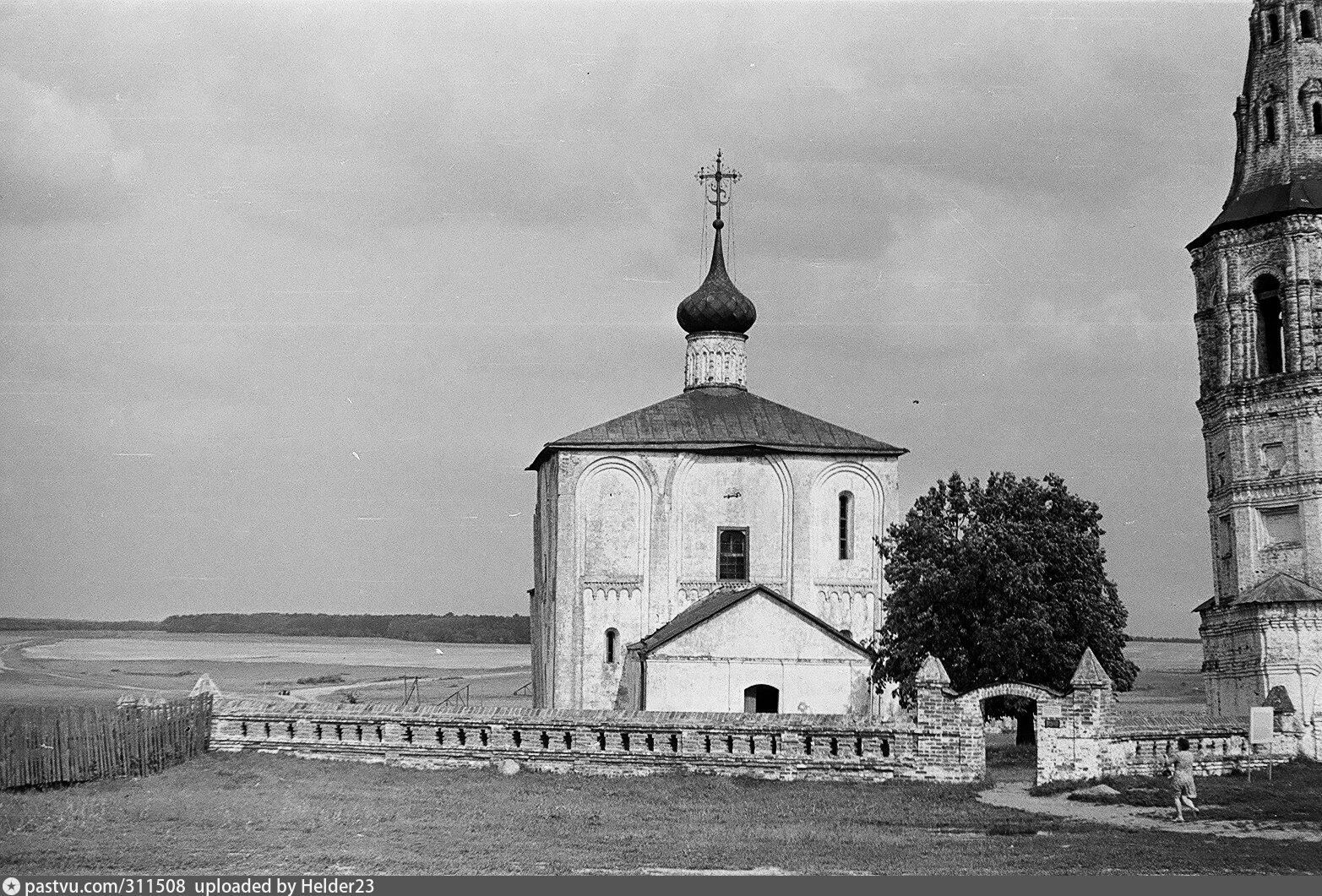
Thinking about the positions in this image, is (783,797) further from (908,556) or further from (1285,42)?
(1285,42)

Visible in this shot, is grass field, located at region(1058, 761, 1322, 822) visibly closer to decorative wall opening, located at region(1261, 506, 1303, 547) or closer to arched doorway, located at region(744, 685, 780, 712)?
decorative wall opening, located at region(1261, 506, 1303, 547)

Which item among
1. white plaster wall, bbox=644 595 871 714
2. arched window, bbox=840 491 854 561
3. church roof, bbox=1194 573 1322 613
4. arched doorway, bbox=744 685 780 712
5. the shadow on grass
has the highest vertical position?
arched window, bbox=840 491 854 561

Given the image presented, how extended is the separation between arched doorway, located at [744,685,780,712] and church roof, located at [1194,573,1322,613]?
996 cm

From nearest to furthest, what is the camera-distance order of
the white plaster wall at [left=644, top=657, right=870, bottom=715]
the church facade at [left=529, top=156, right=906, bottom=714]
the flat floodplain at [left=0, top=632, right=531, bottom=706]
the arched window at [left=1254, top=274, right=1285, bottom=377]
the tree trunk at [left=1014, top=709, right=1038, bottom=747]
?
the arched window at [left=1254, top=274, right=1285, bottom=377] < the tree trunk at [left=1014, top=709, right=1038, bottom=747] < the white plaster wall at [left=644, top=657, right=870, bottom=715] < the church facade at [left=529, top=156, right=906, bottom=714] < the flat floodplain at [left=0, top=632, right=531, bottom=706]

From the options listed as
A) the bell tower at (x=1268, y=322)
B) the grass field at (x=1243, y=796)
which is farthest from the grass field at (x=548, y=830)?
the bell tower at (x=1268, y=322)

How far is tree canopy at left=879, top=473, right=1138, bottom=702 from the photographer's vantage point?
31766mm

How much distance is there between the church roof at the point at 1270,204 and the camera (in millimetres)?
32094

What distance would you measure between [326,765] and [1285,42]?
2439cm

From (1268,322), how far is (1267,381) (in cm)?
165

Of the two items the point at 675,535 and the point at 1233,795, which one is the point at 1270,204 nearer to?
the point at 1233,795

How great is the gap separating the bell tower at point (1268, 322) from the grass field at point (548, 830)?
11.8 meters

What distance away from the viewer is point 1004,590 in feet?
105

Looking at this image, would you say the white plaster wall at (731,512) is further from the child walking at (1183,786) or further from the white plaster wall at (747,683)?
the child walking at (1183,786)

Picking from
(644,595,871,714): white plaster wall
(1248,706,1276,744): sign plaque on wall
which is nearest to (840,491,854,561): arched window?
(644,595,871,714): white plaster wall
